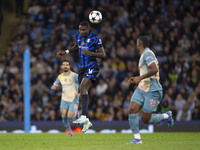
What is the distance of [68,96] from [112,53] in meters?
6.12

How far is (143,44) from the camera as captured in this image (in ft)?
31.6

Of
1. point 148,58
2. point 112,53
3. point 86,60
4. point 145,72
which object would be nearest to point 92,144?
point 145,72

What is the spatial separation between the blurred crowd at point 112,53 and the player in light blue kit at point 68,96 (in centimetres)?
373

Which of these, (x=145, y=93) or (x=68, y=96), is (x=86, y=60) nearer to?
(x=145, y=93)

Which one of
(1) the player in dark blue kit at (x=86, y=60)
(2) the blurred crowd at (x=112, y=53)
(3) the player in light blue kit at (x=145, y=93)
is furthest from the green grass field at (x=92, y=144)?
(2) the blurred crowd at (x=112, y=53)

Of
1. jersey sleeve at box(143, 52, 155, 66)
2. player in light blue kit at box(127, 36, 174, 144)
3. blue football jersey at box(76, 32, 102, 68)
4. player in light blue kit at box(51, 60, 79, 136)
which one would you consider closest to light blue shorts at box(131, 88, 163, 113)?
player in light blue kit at box(127, 36, 174, 144)

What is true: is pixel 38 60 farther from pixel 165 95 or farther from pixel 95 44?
pixel 95 44

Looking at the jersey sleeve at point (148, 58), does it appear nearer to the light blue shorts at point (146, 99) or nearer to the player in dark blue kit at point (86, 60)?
the light blue shorts at point (146, 99)

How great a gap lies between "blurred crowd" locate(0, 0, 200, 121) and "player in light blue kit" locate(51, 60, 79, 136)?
3.73 metres

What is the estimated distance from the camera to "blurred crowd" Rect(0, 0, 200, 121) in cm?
1802

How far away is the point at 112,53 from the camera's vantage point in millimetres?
19766

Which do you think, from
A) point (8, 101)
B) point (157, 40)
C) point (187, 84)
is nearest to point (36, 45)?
point (8, 101)

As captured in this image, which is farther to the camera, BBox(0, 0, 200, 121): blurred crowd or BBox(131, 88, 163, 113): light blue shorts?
BBox(0, 0, 200, 121): blurred crowd

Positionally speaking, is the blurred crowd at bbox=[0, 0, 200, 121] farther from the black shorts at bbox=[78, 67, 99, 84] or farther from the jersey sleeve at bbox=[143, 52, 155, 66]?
the jersey sleeve at bbox=[143, 52, 155, 66]
